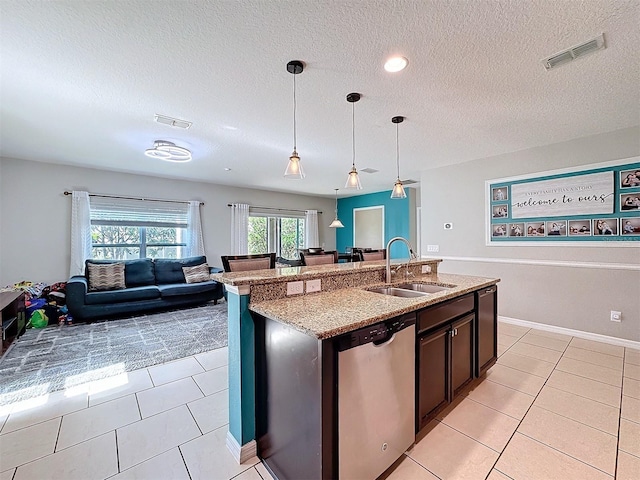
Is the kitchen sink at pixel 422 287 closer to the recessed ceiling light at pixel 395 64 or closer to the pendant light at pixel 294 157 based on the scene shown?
the pendant light at pixel 294 157

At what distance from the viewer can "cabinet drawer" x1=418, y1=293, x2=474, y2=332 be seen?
1.68 metres

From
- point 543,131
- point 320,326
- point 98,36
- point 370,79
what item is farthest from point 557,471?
point 98,36

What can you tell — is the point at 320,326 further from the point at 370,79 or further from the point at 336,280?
the point at 370,79

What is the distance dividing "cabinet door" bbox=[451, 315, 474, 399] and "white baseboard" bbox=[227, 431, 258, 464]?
1397 mm

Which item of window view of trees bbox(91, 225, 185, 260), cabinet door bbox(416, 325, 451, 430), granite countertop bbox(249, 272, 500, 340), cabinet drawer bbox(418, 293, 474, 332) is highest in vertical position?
window view of trees bbox(91, 225, 185, 260)

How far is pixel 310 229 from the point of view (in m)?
8.05

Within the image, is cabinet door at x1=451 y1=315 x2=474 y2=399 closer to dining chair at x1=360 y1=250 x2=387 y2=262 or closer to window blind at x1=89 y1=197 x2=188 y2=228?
dining chair at x1=360 y1=250 x2=387 y2=262

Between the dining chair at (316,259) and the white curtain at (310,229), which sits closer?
the dining chair at (316,259)

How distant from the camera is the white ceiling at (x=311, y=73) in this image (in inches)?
61.7

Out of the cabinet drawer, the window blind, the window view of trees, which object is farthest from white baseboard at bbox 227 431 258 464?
the window blind

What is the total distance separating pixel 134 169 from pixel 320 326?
5266 millimetres

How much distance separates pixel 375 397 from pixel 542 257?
370 centimetres

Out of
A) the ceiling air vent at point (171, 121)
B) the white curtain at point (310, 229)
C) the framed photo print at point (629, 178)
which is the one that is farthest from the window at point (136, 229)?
the framed photo print at point (629, 178)

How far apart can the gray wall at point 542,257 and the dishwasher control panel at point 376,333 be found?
10.9 ft
